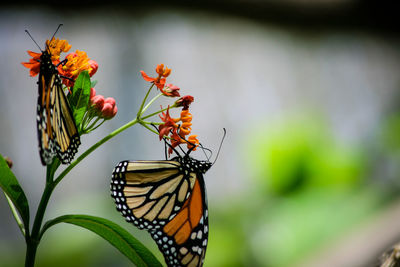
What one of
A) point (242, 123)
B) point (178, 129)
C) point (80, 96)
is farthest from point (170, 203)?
point (242, 123)

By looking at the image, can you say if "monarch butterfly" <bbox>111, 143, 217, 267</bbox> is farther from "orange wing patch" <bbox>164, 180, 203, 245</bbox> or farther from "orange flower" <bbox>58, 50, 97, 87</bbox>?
"orange flower" <bbox>58, 50, 97, 87</bbox>

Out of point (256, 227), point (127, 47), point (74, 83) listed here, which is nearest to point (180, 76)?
point (127, 47)

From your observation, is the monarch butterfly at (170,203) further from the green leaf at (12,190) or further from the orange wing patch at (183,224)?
the green leaf at (12,190)

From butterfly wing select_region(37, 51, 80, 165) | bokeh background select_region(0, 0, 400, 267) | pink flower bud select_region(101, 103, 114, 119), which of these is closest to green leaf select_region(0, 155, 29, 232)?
butterfly wing select_region(37, 51, 80, 165)

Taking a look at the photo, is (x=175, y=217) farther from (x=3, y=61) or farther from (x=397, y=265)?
(x=3, y=61)

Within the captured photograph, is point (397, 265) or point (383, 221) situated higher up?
point (383, 221)

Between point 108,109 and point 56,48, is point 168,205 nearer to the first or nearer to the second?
point 108,109
